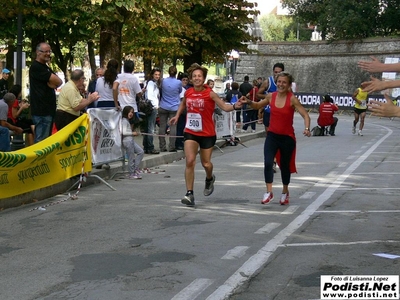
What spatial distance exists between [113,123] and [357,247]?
26.2ft

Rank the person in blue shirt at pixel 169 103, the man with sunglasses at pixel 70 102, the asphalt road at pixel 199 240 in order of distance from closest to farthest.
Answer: the asphalt road at pixel 199 240 < the man with sunglasses at pixel 70 102 < the person in blue shirt at pixel 169 103

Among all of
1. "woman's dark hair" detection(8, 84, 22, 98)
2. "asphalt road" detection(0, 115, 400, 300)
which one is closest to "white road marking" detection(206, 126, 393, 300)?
"asphalt road" detection(0, 115, 400, 300)

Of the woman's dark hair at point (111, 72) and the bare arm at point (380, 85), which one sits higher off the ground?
the bare arm at point (380, 85)

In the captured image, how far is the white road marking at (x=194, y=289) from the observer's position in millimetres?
6676

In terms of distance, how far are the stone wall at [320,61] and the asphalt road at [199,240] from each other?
49119 mm

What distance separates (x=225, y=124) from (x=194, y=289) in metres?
17.8

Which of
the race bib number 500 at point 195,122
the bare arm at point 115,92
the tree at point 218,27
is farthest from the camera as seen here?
the tree at point 218,27

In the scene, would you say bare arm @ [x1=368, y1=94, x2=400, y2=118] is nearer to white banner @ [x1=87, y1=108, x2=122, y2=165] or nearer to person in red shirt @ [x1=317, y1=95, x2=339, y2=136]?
white banner @ [x1=87, y1=108, x2=122, y2=165]

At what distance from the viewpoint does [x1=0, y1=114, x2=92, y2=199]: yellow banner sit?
11805 mm

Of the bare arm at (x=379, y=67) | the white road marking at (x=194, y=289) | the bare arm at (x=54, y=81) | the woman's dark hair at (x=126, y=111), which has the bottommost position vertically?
the white road marking at (x=194, y=289)

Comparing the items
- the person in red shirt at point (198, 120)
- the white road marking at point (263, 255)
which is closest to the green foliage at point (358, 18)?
the white road marking at point (263, 255)

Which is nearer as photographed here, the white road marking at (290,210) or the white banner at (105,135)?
the white road marking at (290,210)

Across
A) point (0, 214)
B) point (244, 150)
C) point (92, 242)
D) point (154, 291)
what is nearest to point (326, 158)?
point (244, 150)

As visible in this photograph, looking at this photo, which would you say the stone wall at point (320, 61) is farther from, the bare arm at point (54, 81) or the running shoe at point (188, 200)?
the running shoe at point (188, 200)
